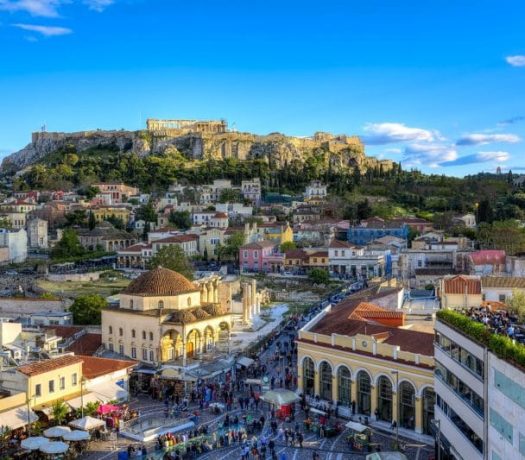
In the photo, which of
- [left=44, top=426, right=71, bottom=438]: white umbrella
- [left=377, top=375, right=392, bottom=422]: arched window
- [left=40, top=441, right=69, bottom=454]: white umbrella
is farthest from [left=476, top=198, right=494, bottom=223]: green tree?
[left=40, top=441, right=69, bottom=454]: white umbrella

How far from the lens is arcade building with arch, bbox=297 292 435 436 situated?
2595cm

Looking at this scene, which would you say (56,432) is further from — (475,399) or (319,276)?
(319,276)

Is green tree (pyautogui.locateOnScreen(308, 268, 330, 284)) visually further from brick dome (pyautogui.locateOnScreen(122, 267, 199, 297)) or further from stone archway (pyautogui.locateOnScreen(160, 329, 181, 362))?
stone archway (pyautogui.locateOnScreen(160, 329, 181, 362))

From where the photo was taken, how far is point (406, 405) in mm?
26547

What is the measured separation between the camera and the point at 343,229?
294ft

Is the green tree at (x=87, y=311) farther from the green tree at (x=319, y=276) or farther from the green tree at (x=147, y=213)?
the green tree at (x=147, y=213)

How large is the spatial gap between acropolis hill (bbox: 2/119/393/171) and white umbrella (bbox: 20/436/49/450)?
114140mm

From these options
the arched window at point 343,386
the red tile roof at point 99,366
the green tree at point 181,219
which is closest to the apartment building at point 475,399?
the arched window at point 343,386

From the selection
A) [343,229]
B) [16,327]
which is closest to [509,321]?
[16,327]

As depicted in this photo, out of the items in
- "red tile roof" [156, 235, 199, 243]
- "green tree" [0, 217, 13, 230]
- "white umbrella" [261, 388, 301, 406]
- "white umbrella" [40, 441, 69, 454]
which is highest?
"green tree" [0, 217, 13, 230]

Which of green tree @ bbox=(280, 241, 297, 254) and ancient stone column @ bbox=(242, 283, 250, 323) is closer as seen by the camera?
ancient stone column @ bbox=(242, 283, 250, 323)

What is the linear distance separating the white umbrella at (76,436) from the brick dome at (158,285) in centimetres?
1466

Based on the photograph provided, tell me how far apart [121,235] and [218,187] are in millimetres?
28241

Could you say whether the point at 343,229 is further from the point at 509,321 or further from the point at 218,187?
the point at 509,321
